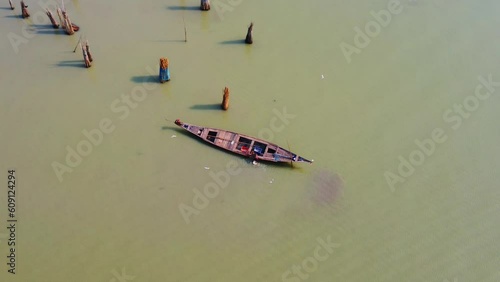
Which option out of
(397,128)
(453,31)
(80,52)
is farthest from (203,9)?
(453,31)

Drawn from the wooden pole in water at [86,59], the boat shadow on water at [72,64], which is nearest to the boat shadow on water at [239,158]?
the wooden pole in water at [86,59]

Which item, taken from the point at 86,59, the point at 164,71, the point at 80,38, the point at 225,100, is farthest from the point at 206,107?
the point at 80,38

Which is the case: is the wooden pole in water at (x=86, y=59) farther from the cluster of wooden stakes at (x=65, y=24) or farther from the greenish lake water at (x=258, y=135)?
the greenish lake water at (x=258, y=135)

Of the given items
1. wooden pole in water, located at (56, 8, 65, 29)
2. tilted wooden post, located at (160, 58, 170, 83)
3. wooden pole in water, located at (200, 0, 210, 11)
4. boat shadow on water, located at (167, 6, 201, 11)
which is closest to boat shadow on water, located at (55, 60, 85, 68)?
wooden pole in water, located at (56, 8, 65, 29)

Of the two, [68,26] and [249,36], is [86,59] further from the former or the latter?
[249,36]

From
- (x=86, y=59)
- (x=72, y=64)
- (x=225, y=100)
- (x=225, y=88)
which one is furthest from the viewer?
(x=72, y=64)

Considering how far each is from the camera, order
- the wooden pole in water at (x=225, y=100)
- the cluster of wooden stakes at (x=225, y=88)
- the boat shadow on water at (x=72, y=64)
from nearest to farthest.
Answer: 1. the wooden pole in water at (x=225, y=100)
2. the cluster of wooden stakes at (x=225, y=88)
3. the boat shadow on water at (x=72, y=64)
